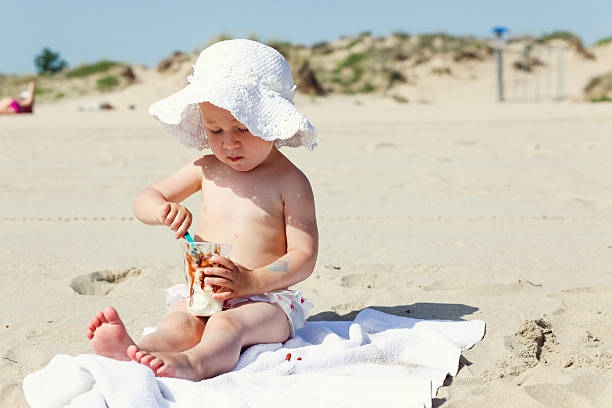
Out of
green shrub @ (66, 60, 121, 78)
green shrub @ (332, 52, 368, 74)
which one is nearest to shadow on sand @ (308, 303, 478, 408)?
green shrub @ (332, 52, 368, 74)

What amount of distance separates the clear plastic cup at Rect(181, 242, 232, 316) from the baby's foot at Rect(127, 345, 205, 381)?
0.99 ft

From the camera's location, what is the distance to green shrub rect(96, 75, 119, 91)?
874 inches

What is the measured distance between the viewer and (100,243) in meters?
4.70

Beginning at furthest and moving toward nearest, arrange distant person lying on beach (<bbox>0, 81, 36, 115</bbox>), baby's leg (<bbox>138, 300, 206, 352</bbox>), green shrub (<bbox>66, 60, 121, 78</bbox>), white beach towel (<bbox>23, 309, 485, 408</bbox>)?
1. green shrub (<bbox>66, 60, 121, 78</bbox>)
2. distant person lying on beach (<bbox>0, 81, 36, 115</bbox>)
3. baby's leg (<bbox>138, 300, 206, 352</bbox>)
4. white beach towel (<bbox>23, 309, 485, 408</bbox>)

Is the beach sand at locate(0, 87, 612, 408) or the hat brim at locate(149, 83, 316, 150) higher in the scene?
the hat brim at locate(149, 83, 316, 150)

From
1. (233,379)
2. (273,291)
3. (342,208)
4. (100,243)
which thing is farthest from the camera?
(342,208)

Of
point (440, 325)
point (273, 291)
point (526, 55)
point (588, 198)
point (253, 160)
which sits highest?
point (253, 160)

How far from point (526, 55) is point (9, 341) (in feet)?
77.9

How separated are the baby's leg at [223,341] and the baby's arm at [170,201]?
0.34 m

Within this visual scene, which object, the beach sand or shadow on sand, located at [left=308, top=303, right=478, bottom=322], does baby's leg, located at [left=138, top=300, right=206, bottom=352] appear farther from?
shadow on sand, located at [left=308, top=303, right=478, bottom=322]

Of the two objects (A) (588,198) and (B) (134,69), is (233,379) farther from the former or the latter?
(B) (134,69)

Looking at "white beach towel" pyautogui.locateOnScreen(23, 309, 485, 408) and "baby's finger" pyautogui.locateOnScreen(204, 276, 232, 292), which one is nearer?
"white beach towel" pyautogui.locateOnScreen(23, 309, 485, 408)

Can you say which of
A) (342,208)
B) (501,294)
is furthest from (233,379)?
(342,208)

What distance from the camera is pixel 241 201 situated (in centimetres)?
306
